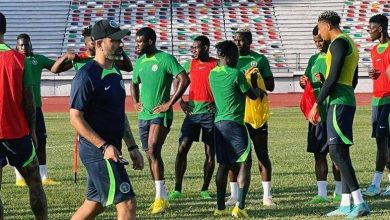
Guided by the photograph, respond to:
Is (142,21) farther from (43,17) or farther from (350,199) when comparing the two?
(350,199)

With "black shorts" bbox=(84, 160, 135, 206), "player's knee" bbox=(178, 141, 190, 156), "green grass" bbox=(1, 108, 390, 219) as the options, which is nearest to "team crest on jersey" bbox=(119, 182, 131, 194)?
"black shorts" bbox=(84, 160, 135, 206)

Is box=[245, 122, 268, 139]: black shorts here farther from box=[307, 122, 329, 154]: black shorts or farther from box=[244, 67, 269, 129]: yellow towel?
box=[307, 122, 329, 154]: black shorts

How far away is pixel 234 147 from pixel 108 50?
11.6 ft

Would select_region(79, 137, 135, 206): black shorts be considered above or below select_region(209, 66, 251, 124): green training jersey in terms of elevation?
below

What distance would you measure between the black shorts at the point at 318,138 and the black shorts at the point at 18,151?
14.9 ft

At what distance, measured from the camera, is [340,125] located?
35.3 feet

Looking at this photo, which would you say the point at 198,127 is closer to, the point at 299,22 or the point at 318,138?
the point at 318,138

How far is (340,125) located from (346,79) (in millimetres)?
521

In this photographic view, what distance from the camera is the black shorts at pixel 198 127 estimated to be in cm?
1297

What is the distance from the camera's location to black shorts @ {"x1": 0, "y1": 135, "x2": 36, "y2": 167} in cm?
908

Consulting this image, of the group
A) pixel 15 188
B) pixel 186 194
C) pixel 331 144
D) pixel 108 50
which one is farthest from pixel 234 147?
pixel 15 188

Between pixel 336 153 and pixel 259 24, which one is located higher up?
pixel 259 24

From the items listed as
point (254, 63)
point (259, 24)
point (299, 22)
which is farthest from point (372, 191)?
point (299, 22)

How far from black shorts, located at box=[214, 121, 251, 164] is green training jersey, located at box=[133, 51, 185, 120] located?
46.4 inches
